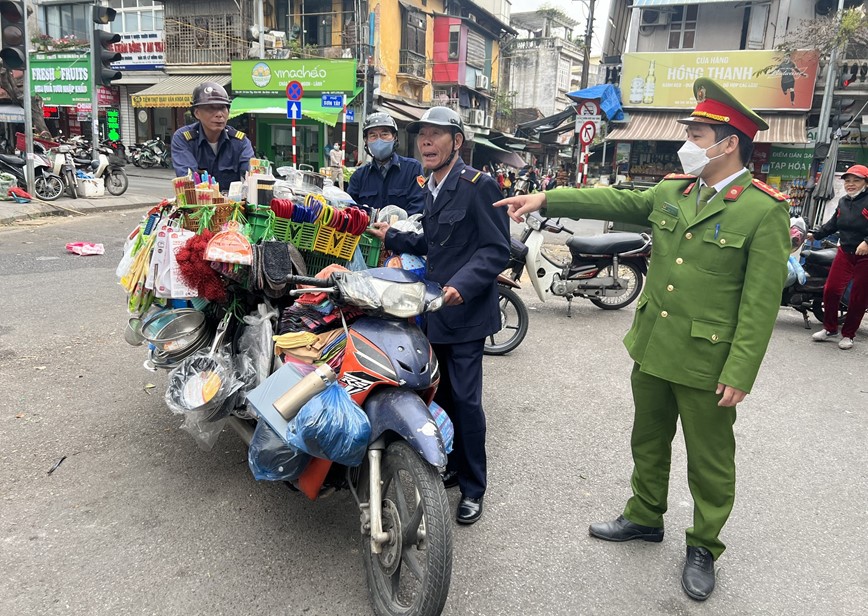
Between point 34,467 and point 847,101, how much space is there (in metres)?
21.7

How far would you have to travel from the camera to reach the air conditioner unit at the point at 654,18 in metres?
20.8

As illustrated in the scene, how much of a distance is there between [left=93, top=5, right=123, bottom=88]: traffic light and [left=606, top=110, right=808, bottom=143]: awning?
575 inches

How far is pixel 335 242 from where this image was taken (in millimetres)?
3039

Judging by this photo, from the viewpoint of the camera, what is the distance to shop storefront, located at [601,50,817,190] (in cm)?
1869

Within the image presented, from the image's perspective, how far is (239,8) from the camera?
25.6 meters

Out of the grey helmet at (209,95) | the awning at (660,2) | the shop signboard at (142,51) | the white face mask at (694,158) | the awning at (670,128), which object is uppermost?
the awning at (660,2)

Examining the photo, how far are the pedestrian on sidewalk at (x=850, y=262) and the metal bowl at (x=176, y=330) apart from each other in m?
5.80

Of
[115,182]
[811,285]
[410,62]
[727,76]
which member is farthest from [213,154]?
[410,62]

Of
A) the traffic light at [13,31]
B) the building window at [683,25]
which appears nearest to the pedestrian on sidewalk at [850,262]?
the traffic light at [13,31]

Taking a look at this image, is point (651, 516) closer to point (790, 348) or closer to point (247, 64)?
point (790, 348)

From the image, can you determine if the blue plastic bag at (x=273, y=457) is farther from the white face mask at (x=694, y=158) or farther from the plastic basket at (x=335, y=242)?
the white face mask at (x=694, y=158)

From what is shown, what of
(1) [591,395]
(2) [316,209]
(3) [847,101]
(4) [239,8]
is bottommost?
(1) [591,395]

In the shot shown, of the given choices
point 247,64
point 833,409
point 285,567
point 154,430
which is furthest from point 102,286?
point 247,64

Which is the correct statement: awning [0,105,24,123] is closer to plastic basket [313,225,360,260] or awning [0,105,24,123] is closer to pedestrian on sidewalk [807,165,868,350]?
plastic basket [313,225,360,260]
